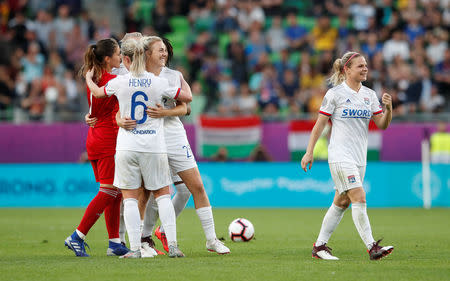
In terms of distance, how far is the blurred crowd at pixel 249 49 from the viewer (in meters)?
21.3

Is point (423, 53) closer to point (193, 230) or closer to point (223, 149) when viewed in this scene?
point (223, 149)

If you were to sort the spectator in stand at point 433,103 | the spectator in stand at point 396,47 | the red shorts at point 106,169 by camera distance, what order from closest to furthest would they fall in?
1. the red shorts at point 106,169
2. the spectator in stand at point 433,103
3. the spectator in stand at point 396,47

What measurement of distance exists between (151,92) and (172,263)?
180 cm

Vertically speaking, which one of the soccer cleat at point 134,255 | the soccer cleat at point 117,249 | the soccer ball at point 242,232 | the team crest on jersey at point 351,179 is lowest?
the soccer ball at point 242,232

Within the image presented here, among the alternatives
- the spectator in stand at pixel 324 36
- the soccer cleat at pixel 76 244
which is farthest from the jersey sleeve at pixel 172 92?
the spectator in stand at pixel 324 36

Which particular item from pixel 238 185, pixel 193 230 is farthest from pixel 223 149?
pixel 193 230

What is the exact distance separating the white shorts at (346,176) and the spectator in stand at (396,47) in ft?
46.6

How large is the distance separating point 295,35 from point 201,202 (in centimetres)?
1551

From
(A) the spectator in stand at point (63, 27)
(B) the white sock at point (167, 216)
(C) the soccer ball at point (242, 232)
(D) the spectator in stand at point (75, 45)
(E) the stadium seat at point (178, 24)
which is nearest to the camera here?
(B) the white sock at point (167, 216)

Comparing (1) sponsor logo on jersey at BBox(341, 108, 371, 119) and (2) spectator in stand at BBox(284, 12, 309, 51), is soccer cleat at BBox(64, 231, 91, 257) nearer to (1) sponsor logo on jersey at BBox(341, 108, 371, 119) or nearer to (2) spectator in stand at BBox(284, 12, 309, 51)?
(1) sponsor logo on jersey at BBox(341, 108, 371, 119)

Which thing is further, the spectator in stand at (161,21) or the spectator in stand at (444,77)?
the spectator in stand at (161,21)

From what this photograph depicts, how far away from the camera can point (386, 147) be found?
20672 millimetres

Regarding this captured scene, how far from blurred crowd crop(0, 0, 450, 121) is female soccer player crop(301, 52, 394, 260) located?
37.3 feet

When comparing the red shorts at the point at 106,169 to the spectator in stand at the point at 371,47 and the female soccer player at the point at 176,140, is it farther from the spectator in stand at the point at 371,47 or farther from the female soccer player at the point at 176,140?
the spectator in stand at the point at 371,47
